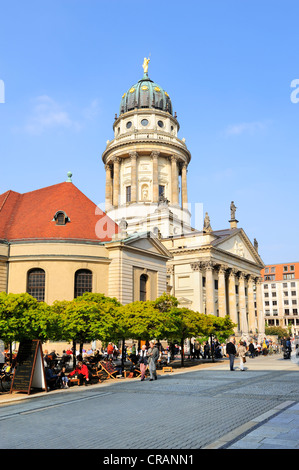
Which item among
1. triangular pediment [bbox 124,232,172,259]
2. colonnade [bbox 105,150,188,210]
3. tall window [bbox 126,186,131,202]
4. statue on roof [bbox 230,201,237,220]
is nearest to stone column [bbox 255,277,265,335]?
statue on roof [bbox 230,201,237,220]

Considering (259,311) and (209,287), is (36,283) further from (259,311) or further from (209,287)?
(259,311)

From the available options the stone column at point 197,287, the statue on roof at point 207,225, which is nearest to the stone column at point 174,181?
the statue on roof at point 207,225

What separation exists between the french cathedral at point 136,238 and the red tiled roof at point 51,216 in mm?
97

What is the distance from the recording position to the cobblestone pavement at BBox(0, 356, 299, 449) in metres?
9.02

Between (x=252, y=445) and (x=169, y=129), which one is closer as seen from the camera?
(x=252, y=445)

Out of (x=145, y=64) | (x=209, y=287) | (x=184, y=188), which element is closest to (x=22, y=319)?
(x=209, y=287)

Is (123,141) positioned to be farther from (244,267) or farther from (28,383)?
(28,383)

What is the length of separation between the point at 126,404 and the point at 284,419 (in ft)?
17.4

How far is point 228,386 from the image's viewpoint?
18172 mm

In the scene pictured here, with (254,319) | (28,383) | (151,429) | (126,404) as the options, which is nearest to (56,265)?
(28,383)

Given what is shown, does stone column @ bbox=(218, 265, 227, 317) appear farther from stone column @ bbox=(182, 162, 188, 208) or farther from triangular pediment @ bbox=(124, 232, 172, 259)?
triangular pediment @ bbox=(124, 232, 172, 259)

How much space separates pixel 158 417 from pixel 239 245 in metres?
64.1

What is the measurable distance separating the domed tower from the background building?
173 feet

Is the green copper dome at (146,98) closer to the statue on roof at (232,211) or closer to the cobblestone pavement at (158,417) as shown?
the statue on roof at (232,211)
